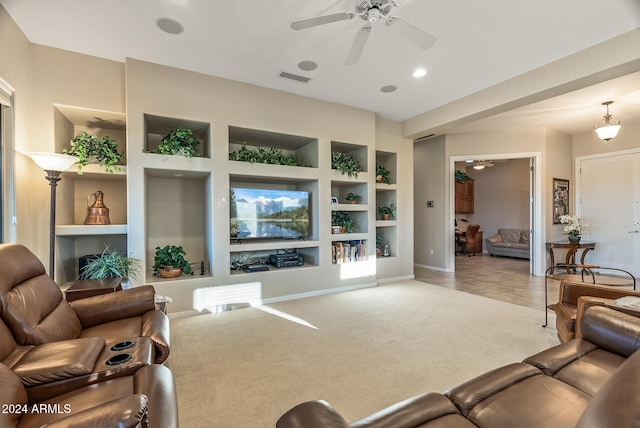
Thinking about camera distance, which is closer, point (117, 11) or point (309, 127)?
point (117, 11)

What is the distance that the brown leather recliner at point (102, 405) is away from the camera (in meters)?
0.87

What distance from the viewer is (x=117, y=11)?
2.52 m

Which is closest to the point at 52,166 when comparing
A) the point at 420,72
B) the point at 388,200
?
the point at 420,72

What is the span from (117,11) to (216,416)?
327cm

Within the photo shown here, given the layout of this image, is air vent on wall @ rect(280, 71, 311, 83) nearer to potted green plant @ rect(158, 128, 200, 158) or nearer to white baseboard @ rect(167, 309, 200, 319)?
potted green plant @ rect(158, 128, 200, 158)

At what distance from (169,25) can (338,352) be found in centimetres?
336

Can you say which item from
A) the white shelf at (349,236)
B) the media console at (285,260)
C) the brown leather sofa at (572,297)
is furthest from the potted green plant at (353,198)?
the brown leather sofa at (572,297)

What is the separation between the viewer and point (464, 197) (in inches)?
373

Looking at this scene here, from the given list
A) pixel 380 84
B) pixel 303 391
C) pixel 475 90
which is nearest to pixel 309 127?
pixel 380 84

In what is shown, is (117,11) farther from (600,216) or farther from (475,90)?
(600,216)

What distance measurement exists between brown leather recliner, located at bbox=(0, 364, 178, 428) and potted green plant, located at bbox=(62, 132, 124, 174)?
8.53ft

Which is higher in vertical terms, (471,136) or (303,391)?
(471,136)

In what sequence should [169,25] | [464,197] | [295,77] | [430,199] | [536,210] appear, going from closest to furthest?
[169,25] < [295,77] < [536,210] < [430,199] < [464,197]

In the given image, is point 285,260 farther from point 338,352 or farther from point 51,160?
point 51,160
